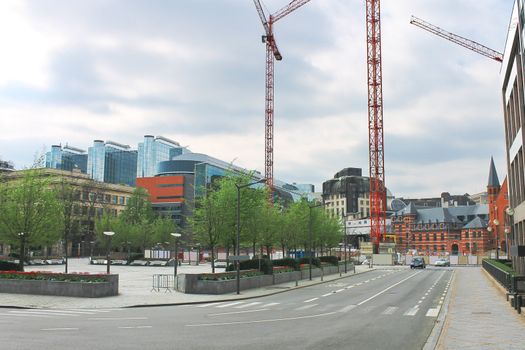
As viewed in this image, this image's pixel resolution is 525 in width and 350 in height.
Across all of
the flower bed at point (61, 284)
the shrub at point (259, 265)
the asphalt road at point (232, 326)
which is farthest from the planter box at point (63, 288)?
the shrub at point (259, 265)

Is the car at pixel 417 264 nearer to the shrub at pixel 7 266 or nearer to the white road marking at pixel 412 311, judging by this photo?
the white road marking at pixel 412 311

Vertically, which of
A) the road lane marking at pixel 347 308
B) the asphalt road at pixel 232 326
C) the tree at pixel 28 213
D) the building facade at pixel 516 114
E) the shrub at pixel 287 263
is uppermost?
the building facade at pixel 516 114

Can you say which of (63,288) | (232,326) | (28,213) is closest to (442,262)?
(28,213)

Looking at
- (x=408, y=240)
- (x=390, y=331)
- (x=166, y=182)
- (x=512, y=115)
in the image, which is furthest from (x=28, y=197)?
(x=408, y=240)

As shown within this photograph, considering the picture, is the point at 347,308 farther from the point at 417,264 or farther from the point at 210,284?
the point at 417,264

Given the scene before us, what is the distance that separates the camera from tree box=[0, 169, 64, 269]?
38031 mm

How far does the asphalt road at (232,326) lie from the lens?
1495 cm

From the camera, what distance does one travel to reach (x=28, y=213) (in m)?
38.2

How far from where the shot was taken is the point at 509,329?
17.6 meters

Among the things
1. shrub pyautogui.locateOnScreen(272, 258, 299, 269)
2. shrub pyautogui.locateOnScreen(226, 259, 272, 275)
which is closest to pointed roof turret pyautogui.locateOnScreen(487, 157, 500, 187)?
shrub pyautogui.locateOnScreen(272, 258, 299, 269)

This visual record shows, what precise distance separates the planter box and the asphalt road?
205 inches

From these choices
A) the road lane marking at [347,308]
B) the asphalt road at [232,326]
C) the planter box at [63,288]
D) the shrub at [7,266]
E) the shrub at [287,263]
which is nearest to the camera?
the asphalt road at [232,326]

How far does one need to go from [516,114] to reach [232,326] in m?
35.2

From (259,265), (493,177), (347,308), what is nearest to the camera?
(347,308)
